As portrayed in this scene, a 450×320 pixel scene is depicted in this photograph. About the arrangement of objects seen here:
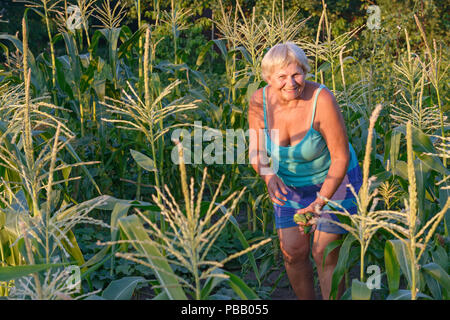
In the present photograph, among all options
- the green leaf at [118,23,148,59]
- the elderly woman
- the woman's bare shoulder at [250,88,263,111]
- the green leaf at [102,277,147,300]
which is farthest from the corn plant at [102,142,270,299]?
the green leaf at [118,23,148,59]

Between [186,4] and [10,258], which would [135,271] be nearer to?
[10,258]

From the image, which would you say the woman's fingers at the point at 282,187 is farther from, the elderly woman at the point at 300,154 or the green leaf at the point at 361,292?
the green leaf at the point at 361,292

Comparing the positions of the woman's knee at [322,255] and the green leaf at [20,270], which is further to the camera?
the woman's knee at [322,255]

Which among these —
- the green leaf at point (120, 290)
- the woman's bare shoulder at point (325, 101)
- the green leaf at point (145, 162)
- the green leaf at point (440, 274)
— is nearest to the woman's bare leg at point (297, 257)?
the woman's bare shoulder at point (325, 101)

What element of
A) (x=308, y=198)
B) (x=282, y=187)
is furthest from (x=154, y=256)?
(x=308, y=198)

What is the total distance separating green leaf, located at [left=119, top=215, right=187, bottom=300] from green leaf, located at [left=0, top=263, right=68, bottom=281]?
0.27 metres

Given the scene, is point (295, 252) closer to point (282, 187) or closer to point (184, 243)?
point (282, 187)

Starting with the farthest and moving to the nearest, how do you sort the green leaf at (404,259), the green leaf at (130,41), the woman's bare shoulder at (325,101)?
the green leaf at (130,41)
the woman's bare shoulder at (325,101)
the green leaf at (404,259)

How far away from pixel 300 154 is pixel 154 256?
122 centimetres

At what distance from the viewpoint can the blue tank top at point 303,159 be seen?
283cm

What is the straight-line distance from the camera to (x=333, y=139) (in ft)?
8.91

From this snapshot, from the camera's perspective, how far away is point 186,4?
12.0 meters

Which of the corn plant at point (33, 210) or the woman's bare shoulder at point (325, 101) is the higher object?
the woman's bare shoulder at point (325, 101)

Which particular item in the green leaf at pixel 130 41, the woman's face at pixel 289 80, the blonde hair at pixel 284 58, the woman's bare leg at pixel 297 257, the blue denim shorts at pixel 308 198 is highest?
the green leaf at pixel 130 41
